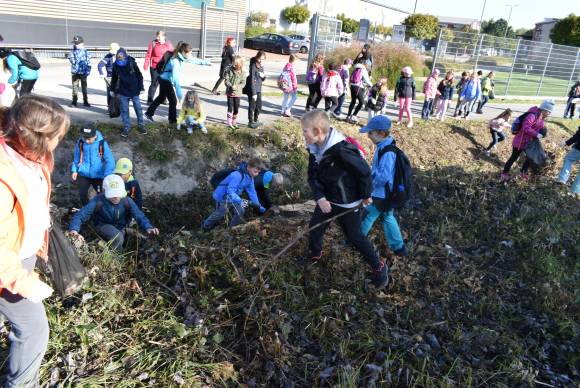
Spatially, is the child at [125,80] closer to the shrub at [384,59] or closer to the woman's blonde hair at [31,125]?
the woman's blonde hair at [31,125]

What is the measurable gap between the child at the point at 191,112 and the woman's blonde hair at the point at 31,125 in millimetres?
5858

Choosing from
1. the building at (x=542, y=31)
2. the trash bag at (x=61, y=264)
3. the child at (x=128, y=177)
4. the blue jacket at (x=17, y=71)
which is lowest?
the child at (x=128, y=177)

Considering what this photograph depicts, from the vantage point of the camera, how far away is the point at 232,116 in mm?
8938

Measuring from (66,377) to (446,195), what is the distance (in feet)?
21.6

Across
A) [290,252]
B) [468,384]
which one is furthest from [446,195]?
[468,384]

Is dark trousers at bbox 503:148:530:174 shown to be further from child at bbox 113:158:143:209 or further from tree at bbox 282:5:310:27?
tree at bbox 282:5:310:27

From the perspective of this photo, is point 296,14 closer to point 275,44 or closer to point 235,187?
point 275,44

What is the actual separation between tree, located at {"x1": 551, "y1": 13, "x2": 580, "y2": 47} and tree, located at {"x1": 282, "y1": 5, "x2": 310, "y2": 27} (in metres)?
26.5

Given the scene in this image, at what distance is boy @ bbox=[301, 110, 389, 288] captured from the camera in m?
3.69

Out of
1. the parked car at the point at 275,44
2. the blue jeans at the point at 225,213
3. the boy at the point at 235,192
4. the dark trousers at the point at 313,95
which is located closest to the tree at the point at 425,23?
the parked car at the point at 275,44

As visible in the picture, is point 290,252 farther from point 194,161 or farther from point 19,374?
point 194,161

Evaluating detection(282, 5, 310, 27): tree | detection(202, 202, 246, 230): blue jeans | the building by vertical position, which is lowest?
detection(202, 202, 246, 230): blue jeans

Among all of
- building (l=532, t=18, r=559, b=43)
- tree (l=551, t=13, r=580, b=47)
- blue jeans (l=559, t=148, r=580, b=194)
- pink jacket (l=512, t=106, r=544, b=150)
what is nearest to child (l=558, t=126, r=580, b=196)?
blue jeans (l=559, t=148, r=580, b=194)

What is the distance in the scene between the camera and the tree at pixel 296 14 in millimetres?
44469
